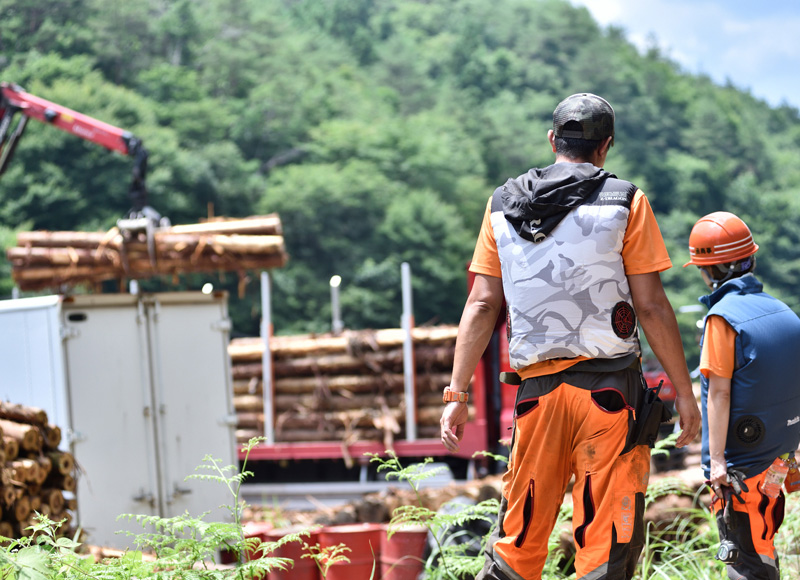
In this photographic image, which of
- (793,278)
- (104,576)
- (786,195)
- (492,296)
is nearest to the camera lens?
(104,576)

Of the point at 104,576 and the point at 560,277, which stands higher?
the point at 560,277

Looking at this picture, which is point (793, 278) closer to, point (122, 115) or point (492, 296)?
point (122, 115)

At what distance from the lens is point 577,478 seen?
3.18 metres

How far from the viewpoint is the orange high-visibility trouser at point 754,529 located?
11.5ft

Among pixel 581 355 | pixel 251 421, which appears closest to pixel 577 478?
pixel 581 355

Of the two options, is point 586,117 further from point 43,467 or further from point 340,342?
point 340,342

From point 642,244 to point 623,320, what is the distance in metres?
0.28

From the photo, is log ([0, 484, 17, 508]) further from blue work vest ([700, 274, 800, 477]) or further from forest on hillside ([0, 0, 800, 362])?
forest on hillside ([0, 0, 800, 362])

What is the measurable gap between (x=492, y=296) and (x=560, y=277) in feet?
1.16

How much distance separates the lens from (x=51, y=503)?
19.4 feet

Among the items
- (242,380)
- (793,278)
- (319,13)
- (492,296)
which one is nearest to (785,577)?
(492,296)

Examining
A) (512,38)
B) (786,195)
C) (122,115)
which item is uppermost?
(512,38)

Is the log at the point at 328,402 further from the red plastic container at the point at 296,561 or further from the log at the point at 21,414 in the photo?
the red plastic container at the point at 296,561

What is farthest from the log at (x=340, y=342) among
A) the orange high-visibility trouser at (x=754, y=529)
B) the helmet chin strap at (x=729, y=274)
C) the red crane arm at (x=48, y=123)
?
the orange high-visibility trouser at (x=754, y=529)
